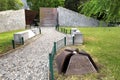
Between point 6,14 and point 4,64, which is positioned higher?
point 6,14

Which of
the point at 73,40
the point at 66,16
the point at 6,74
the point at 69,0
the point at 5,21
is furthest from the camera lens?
the point at 69,0

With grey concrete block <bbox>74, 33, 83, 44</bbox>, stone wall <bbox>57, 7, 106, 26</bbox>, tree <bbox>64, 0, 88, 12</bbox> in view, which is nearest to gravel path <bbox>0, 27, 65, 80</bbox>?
grey concrete block <bbox>74, 33, 83, 44</bbox>

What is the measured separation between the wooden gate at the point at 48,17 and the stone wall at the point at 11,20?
5.05 metres

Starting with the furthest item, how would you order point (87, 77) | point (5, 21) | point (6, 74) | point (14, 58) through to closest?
1. point (5, 21)
2. point (14, 58)
3. point (6, 74)
4. point (87, 77)

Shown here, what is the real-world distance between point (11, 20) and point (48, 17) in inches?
386

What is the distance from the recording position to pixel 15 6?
47.4 metres

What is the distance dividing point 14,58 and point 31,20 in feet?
96.6

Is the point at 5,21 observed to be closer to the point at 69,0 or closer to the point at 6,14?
the point at 6,14

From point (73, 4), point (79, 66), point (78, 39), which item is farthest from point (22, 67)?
point (73, 4)

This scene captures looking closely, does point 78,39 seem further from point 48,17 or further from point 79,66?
point 48,17

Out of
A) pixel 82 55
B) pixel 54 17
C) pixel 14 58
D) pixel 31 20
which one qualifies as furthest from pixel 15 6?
pixel 82 55

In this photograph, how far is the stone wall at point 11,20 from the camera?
27.3 metres

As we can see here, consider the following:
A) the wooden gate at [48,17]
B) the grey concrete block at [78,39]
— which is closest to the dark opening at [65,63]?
the grey concrete block at [78,39]

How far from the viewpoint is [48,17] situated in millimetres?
37906
